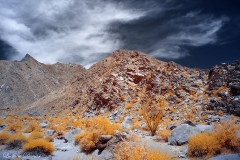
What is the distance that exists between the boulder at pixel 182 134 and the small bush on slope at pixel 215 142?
1.64 meters

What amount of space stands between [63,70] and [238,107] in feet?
255

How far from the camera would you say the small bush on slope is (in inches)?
314

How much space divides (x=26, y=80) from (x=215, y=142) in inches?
2596

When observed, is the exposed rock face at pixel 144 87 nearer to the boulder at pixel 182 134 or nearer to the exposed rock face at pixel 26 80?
the boulder at pixel 182 134

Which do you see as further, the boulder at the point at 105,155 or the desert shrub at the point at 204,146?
the boulder at the point at 105,155

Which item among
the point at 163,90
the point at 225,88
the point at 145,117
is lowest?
the point at 145,117

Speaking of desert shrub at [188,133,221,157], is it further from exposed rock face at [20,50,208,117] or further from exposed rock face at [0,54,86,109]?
exposed rock face at [0,54,86,109]

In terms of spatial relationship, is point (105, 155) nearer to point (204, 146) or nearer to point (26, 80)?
point (204, 146)

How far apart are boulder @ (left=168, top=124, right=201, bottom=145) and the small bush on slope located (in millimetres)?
1645

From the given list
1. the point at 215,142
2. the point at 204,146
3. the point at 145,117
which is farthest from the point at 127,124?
the point at 215,142

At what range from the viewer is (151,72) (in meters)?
24.5

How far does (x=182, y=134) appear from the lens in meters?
10.6

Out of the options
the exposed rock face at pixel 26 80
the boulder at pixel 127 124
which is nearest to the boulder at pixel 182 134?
the boulder at pixel 127 124

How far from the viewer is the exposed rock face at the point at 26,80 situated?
56.0 meters
